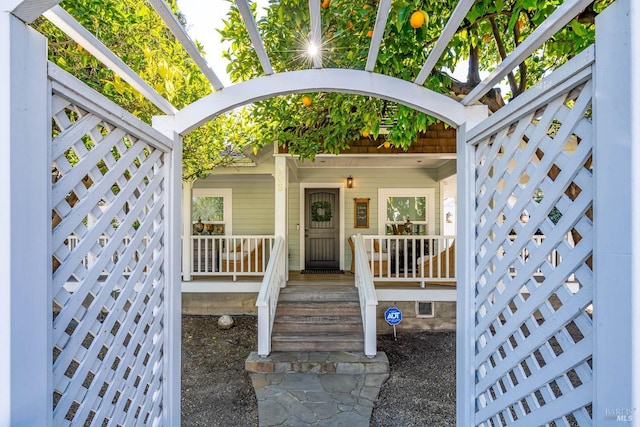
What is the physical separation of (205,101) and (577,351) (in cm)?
190

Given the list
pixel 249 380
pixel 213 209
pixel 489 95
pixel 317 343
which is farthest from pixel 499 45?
pixel 213 209

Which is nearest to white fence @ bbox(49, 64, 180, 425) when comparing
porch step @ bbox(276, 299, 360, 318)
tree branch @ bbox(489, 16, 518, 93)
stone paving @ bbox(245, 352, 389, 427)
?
stone paving @ bbox(245, 352, 389, 427)

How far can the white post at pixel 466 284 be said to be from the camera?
1.69 metres

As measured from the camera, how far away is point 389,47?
233cm

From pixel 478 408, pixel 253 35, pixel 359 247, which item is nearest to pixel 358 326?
pixel 359 247

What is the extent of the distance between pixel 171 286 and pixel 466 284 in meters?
→ 1.59

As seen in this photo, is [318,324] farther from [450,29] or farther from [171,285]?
[450,29]

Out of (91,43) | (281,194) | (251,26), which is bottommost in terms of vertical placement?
(281,194)

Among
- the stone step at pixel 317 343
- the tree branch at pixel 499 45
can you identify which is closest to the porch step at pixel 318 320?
the stone step at pixel 317 343

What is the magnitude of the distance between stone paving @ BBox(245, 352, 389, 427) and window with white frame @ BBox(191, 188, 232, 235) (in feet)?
14.5

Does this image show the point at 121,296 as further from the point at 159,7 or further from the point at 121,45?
the point at 121,45

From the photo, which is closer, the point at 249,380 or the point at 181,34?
the point at 181,34

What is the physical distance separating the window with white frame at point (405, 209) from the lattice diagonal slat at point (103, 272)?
654 centimetres

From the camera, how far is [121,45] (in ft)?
10.1
